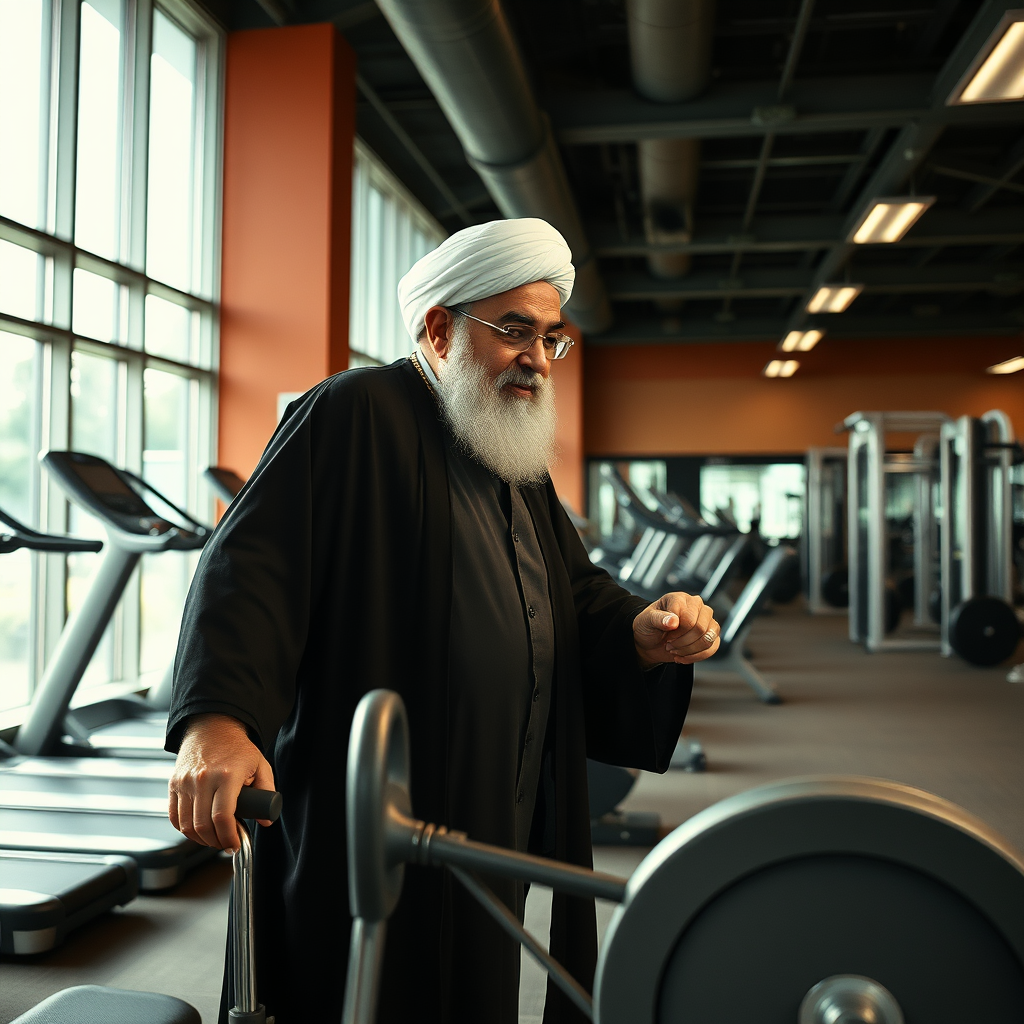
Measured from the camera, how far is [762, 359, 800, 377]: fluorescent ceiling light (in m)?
14.2

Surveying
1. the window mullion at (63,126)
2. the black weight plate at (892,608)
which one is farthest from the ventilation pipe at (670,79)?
the black weight plate at (892,608)

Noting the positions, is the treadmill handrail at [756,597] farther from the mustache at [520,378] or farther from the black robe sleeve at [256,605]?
the black robe sleeve at [256,605]

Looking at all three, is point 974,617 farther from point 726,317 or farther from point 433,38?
point 726,317

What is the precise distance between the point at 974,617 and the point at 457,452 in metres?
7.01

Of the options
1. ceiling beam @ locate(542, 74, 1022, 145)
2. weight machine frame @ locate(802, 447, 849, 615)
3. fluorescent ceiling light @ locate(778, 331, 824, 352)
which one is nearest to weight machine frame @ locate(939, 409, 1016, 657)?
ceiling beam @ locate(542, 74, 1022, 145)

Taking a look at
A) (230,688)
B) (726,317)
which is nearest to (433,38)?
(230,688)

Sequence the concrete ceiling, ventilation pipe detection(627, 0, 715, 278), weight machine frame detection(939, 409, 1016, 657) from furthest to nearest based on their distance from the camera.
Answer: weight machine frame detection(939, 409, 1016, 657) → the concrete ceiling → ventilation pipe detection(627, 0, 715, 278)

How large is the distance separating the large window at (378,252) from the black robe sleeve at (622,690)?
6609 millimetres

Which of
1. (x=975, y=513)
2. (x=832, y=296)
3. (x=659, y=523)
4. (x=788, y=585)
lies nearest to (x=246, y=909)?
(x=659, y=523)

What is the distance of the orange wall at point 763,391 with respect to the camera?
14828 mm

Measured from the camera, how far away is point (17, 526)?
3287 millimetres

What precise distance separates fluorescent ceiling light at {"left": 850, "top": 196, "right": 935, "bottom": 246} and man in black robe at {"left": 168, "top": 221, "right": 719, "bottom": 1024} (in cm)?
662

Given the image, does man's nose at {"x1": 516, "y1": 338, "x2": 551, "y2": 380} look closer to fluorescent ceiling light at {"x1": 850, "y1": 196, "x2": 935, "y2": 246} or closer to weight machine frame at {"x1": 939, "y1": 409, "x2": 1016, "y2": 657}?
fluorescent ceiling light at {"x1": 850, "y1": 196, "x2": 935, "y2": 246}

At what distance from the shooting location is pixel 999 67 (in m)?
4.63
